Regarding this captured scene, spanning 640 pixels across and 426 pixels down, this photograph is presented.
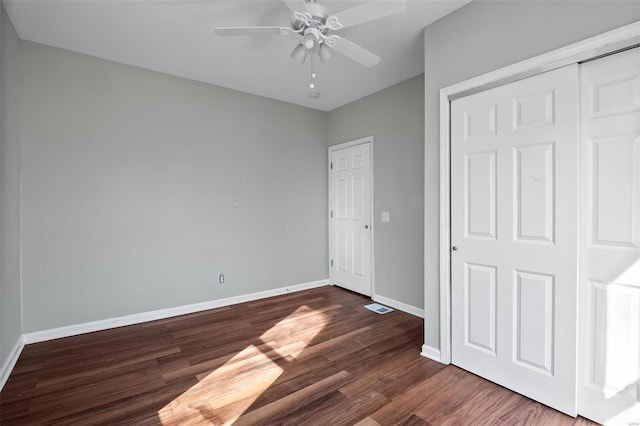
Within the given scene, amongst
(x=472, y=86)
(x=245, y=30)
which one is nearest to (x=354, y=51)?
(x=245, y=30)

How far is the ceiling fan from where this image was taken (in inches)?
66.3

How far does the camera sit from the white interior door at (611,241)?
1.57 metres

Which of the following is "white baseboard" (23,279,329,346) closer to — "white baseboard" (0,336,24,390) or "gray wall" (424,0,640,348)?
"white baseboard" (0,336,24,390)

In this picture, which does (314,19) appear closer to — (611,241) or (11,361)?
(611,241)

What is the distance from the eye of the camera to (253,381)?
83.3 inches

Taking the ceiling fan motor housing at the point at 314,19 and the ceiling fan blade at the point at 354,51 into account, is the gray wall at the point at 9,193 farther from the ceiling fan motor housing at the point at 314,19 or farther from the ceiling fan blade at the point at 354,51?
the ceiling fan blade at the point at 354,51

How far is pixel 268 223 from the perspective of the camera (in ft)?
13.5

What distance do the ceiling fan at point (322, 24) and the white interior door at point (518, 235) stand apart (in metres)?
0.97

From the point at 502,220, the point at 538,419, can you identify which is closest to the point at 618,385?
the point at 538,419

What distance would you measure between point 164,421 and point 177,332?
1352mm

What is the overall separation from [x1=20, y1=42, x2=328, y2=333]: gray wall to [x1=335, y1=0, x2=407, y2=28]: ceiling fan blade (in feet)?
7.93

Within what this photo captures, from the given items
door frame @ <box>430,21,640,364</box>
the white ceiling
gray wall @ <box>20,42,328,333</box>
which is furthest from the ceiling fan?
gray wall @ <box>20,42,328,333</box>

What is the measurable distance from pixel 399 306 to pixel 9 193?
12.9ft

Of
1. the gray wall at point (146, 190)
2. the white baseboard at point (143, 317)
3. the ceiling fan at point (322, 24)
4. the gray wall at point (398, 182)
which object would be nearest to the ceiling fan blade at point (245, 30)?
the ceiling fan at point (322, 24)
